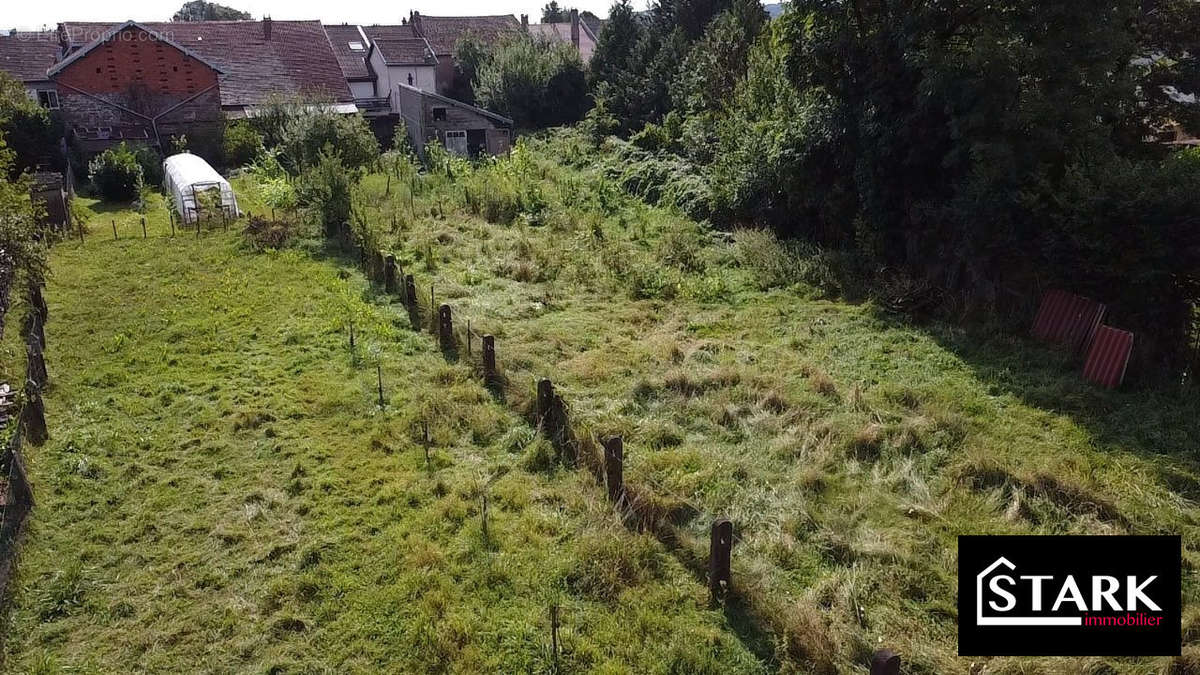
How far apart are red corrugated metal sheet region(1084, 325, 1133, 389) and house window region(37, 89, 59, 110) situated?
3576 cm

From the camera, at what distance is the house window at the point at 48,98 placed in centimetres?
3000

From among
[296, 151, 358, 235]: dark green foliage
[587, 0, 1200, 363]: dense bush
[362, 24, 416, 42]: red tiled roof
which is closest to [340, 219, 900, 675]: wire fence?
[587, 0, 1200, 363]: dense bush

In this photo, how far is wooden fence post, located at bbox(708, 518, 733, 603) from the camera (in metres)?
6.80

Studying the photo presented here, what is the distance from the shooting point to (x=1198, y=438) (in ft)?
31.1

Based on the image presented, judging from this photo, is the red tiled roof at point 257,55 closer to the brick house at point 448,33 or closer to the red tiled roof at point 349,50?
the red tiled roof at point 349,50

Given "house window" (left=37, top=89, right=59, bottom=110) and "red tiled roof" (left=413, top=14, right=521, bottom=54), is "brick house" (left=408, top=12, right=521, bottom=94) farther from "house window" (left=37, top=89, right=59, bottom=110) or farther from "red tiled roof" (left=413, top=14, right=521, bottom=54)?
"house window" (left=37, top=89, right=59, bottom=110)

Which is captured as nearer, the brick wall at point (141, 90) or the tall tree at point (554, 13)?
the brick wall at point (141, 90)

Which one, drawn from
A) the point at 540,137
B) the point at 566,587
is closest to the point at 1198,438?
the point at 566,587

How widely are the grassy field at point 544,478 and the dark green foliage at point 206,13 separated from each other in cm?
8560

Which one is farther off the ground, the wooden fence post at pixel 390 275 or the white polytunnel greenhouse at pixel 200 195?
the white polytunnel greenhouse at pixel 200 195

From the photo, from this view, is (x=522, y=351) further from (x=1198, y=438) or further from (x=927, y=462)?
(x=1198, y=438)

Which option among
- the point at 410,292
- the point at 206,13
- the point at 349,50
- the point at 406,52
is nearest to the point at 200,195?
the point at 410,292

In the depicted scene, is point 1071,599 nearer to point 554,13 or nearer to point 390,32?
point 390,32

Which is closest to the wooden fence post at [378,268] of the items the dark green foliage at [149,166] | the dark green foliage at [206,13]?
the dark green foliage at [149,166]
